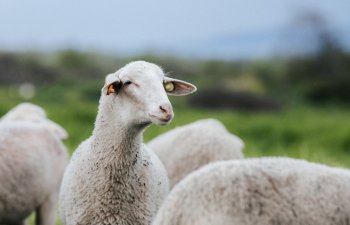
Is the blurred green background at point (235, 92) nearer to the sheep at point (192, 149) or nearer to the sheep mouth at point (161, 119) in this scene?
the sheep at point (192, 149)

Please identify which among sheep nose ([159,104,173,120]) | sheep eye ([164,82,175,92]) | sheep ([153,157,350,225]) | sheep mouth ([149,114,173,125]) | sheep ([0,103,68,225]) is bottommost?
sheep ([0,103,68,225])

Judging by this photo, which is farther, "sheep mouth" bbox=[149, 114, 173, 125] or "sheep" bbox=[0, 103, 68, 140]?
"sheep" bbox=[0, 103, 68, 140]

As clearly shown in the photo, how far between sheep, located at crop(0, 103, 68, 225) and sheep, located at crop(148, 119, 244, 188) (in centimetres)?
110

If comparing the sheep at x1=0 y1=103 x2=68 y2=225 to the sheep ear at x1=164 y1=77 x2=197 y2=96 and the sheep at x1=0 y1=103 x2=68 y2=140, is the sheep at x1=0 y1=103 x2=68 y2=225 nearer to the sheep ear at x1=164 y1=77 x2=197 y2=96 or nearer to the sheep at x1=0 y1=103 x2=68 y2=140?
the sheep at x1=0 y1=103 x2=68 y2=140

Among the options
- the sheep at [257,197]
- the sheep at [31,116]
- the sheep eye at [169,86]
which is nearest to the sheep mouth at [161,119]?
the sheep eye at [169,86]

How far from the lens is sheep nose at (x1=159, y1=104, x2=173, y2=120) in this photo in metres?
4.47

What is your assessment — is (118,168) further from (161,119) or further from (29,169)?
(29,169)

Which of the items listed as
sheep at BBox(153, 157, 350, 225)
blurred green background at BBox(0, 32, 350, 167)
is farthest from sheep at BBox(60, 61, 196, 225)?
blurred green background at BBox(0, 32, 350, 167)

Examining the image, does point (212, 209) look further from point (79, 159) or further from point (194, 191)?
point (79, 159)

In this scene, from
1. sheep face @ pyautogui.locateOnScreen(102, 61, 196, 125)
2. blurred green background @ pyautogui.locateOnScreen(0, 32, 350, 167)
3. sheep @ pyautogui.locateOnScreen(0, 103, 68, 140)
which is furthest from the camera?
blurred green background @ pyautogui.locateOnScreen(0, 32, 350, 167)

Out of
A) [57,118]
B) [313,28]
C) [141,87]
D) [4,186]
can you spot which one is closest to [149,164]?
[141,87]

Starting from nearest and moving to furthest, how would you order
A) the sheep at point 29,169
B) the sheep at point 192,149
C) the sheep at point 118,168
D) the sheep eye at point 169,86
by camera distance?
the sheep at point 118,168 < the sheep eye at point 169,86 < the sheep at point 29,169 < the sheep at point 192,149

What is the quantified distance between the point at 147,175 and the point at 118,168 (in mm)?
240

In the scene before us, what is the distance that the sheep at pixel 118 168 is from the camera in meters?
5.01
